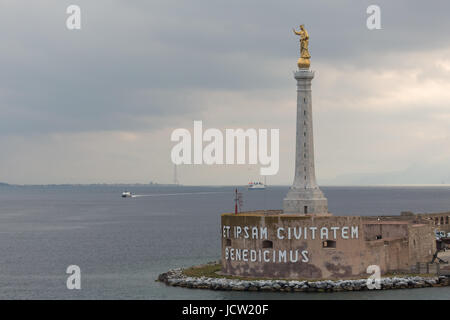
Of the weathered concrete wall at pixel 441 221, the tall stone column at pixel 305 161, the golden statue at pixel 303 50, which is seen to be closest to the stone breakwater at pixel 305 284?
the tall stone column at pixel 305 161

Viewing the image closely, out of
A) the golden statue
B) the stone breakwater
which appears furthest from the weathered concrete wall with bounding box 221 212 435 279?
the golden statue

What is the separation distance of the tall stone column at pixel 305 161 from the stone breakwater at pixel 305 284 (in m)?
6.13

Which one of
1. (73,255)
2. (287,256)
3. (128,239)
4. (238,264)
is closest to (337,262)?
(287,256)

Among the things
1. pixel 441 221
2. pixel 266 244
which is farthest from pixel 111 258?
pixel 441 221

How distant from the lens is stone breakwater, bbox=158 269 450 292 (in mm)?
52719

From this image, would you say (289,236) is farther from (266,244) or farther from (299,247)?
(266,244)

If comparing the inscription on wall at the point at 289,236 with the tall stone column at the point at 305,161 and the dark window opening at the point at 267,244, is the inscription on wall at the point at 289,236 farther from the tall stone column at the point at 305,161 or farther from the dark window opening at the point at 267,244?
the tall stone column at the point at 305,161

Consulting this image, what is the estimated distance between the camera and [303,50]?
5828cm

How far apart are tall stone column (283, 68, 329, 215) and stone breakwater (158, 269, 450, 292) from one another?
6133 mm

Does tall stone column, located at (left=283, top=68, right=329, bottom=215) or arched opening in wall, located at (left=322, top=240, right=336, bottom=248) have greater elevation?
tall stone column, located at (left=283, top=68, right=329, bottom=215)

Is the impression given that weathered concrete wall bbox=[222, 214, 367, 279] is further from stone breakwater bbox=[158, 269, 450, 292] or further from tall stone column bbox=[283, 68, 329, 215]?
tall stone column bbox=[283, 68, 329, 215]

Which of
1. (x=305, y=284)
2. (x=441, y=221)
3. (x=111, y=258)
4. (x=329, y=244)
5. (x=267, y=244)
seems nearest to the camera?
(x=305, y=284)

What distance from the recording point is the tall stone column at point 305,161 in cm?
5725

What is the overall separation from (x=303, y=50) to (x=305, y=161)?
27.0 ft
